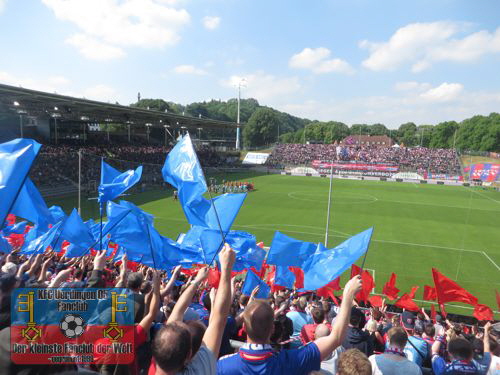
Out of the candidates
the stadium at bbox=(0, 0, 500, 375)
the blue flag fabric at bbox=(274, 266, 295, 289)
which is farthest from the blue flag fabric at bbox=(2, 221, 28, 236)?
the blue flag fabric at bbox=(274, 266, 295, 289)

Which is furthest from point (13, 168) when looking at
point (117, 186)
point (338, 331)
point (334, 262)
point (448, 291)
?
point (448, 291)

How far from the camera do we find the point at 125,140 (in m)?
60.0

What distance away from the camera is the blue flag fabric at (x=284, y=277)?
991 cm

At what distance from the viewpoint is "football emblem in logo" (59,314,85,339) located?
3414 mm

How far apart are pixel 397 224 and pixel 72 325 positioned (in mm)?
26040

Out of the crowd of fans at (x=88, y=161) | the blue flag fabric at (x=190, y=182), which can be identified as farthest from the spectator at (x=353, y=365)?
the crowd of fans at (x=88, y=161)

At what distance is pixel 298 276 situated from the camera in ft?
32.2

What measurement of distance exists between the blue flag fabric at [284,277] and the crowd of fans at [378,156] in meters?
55.1

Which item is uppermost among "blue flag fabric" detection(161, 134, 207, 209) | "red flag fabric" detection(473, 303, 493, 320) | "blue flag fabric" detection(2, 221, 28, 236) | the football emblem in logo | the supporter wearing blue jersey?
"blue flag fabric" detection(161, 134, 207, 209)

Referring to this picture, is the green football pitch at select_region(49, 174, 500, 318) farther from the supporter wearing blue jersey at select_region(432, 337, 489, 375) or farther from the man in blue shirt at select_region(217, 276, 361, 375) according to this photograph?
the man in blue shirt at select_region(217, 276, 361, 375)

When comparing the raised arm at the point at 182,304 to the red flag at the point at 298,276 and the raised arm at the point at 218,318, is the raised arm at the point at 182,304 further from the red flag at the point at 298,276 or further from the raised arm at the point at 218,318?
the red flag at the point at 298,276

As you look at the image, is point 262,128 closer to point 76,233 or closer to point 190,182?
point 76,233

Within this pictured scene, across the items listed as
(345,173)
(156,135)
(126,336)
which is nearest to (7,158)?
(126,336)

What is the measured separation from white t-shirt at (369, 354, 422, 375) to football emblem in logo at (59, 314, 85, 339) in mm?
2987
